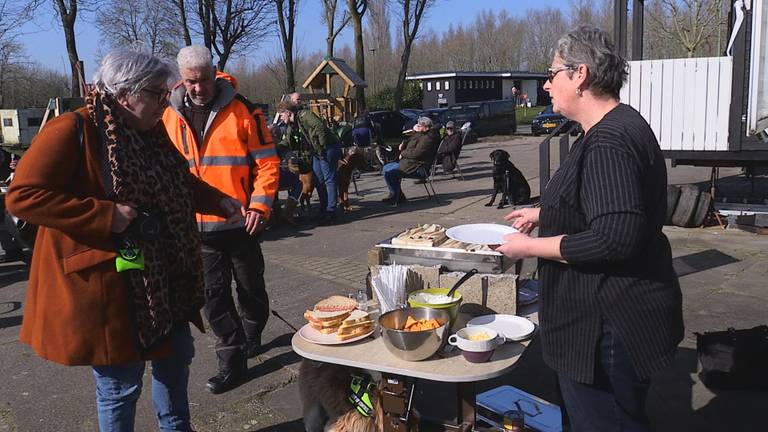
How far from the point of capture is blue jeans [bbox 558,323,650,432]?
2059 mm

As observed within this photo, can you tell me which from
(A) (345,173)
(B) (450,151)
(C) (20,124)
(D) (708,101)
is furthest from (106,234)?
(C) (20,124)

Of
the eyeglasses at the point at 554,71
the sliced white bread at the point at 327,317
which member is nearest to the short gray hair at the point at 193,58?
the sliced white bread at the point at 327,317

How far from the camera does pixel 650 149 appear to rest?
202cm

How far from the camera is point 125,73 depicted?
7.86ft

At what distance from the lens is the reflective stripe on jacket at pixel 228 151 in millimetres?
3826

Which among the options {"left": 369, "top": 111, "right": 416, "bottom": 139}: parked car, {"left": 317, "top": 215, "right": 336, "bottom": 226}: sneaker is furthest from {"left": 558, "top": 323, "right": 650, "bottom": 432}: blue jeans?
{"left": 369, "top": 111, "right": 416, "bottom": 139}: parked car

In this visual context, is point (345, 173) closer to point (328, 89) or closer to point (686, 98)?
point (686, 98)

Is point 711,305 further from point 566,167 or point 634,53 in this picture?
point 634,53

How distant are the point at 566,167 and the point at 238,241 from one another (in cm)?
242

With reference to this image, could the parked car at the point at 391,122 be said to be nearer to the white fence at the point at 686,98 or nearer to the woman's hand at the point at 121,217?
the white fence at the point at 686,98

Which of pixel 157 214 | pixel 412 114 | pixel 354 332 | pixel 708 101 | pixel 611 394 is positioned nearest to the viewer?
pixel 611 394

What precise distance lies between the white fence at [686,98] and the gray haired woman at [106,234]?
24.3ft

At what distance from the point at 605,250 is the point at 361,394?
1.46 meters

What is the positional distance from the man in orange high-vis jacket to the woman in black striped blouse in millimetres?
2122
